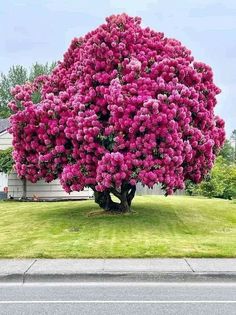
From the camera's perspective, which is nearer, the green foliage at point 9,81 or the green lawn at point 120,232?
the green lawn at point 120,232

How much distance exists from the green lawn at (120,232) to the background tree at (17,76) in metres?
49.9

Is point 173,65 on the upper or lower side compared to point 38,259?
upper

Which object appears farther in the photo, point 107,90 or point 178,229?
point 107,90

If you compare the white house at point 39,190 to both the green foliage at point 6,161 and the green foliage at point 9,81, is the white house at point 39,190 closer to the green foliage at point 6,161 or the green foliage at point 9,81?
the green foliage at point 6,161

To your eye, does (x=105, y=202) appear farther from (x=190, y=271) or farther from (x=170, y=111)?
(x=190, y=271)

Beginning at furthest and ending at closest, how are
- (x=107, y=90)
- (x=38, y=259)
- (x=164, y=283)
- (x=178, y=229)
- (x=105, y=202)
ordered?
(x=105, y=202) → (x=107, y=90) → (x=178, y=229) → (x=38, y=259) → (x=164, y=283)

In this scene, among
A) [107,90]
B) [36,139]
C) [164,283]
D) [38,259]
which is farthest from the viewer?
[36,139]

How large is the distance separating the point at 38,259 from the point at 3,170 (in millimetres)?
16465

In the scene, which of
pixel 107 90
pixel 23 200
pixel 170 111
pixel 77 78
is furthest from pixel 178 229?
pixel 23 200

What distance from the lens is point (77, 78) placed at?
1664cm

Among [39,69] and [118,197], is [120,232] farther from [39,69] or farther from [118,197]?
[39,69]

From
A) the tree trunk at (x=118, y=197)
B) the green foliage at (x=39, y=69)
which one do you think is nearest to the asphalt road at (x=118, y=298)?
the tree trunk at (x=118, y=197)

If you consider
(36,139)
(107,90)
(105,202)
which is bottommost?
(105,202)

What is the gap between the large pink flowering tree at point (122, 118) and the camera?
47.2 feet
